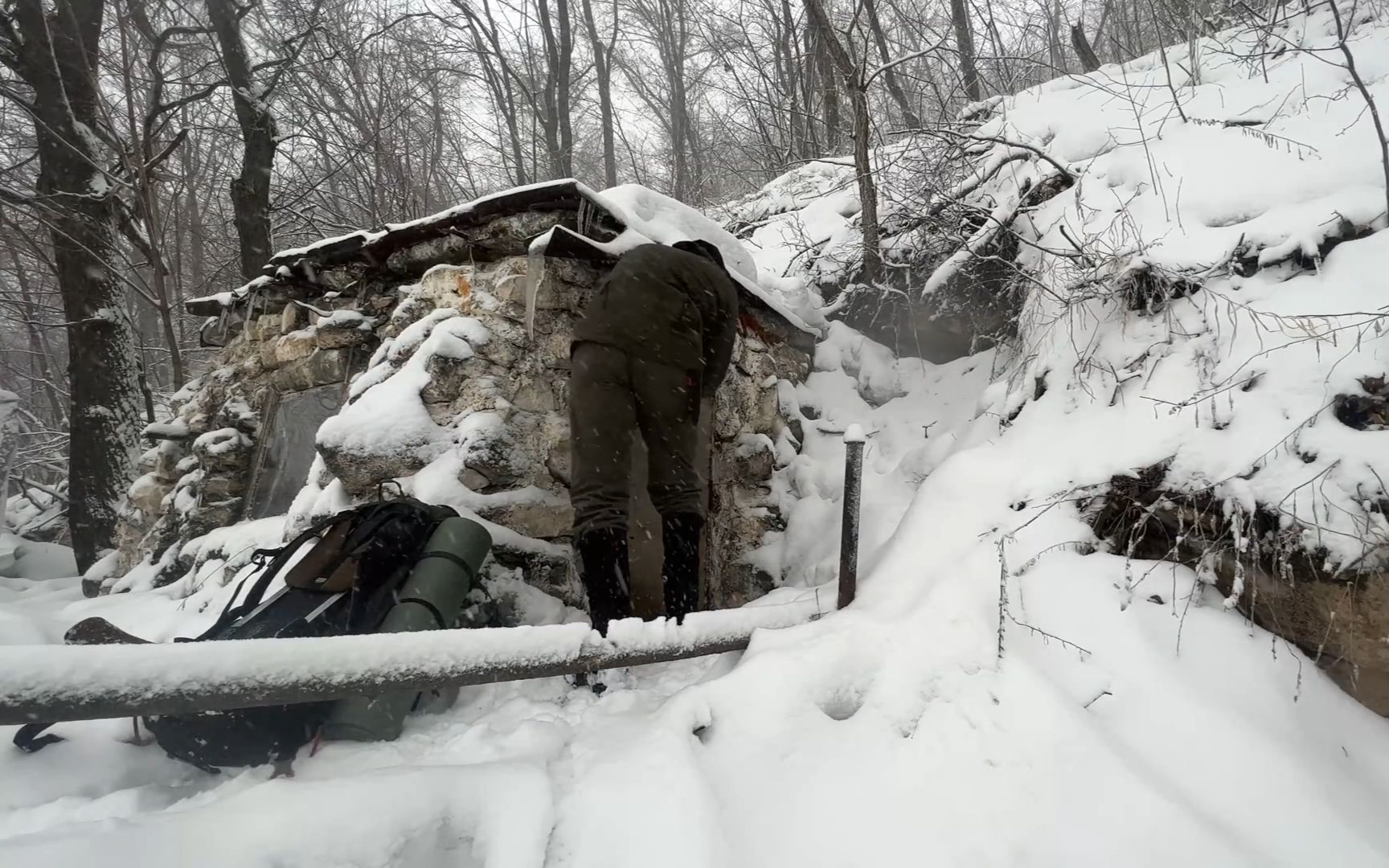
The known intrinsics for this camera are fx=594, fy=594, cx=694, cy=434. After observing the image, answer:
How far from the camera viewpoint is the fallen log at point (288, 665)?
992mm


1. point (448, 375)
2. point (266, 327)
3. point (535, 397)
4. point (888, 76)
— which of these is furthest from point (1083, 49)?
point (266, 327)

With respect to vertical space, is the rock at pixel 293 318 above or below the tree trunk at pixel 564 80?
below

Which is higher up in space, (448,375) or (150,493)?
(448,375)

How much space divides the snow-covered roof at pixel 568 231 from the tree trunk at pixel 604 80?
754 centimetres

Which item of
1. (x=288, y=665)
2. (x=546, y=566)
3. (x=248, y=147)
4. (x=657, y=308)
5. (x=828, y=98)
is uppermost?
(x=248, y=147)

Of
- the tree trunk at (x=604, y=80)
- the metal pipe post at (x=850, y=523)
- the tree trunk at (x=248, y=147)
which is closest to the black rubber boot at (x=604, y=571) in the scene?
the metal pipe post at (x=850, y=523)

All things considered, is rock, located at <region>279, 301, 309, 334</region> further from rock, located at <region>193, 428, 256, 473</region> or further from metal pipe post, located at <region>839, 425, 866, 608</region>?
metal pipe post, located at <region>839, 425, 866, 608</region>

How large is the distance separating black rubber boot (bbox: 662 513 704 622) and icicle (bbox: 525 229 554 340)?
119cm

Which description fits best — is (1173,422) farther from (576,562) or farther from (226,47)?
(226,47)

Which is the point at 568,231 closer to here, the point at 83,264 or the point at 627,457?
the point at 627,457

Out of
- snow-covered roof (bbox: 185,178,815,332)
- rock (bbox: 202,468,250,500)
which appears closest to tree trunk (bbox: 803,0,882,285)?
snow-covered roof (bbox: 185,178,815,332)

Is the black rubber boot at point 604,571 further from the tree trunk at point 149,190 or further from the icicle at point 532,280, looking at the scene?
the tree trunk at point 149,190

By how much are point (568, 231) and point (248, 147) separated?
6461 mm

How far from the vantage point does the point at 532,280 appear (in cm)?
278
